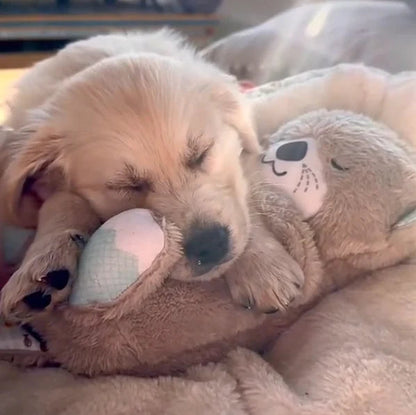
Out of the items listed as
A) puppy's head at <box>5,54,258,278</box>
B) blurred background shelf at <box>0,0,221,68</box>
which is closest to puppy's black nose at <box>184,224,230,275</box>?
puppy's head at <box>5,54,258,278</box>

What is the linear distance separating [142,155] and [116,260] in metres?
0.23

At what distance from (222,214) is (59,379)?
13.9 inches

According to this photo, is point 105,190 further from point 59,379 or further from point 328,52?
point 328,52

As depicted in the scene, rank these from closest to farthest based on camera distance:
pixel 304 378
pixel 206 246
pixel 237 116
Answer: pixel 304 378 < pixel 206 246 < pixel 237 116

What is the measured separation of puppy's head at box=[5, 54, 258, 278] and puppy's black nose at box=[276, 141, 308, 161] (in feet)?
0.27

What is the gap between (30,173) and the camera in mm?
1243

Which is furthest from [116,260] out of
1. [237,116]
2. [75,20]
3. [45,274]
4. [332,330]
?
[75,20]

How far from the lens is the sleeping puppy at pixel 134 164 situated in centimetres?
110

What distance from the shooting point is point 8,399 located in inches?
38.6

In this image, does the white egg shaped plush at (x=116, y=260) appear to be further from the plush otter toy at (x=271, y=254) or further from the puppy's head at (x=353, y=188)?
the puppy's head at (x=353, y=188)

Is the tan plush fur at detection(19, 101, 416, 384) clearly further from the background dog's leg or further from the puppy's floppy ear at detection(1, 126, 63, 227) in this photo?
the puppy's floppy ear at detection(1, 126, 63, 227)

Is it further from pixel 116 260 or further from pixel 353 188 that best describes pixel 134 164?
pixel 353 188

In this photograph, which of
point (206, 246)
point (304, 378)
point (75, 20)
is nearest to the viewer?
point (304, 378)

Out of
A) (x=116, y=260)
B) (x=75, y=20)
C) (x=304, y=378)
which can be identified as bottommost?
(x=75, y=20)
